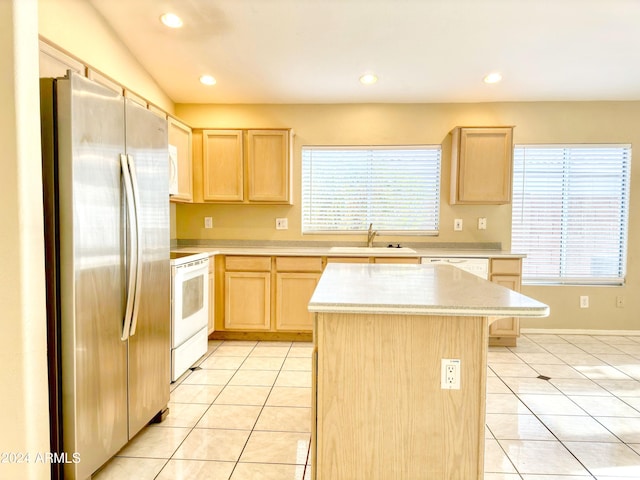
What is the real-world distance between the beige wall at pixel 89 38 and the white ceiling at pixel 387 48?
0.31 feet

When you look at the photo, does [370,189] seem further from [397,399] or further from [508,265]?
[397,399]

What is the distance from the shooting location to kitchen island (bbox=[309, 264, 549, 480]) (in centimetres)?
147

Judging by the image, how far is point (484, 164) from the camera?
3.80 meters

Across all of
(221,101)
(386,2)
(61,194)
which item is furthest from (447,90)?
(61,194)

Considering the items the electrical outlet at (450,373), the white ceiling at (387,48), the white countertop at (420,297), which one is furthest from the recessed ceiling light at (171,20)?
the electrical outlet at (450,373)

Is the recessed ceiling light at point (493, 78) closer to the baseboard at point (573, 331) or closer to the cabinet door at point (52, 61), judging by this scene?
the baseboard at point (573, 331)

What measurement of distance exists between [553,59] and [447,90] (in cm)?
92

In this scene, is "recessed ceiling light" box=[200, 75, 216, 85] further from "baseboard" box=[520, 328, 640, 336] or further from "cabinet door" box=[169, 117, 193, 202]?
"baseboard" box=[520, 328, 640, 336]

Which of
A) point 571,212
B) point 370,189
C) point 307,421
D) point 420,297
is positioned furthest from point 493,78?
point 307,421

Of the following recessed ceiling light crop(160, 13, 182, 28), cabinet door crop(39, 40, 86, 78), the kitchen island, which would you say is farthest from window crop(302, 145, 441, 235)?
the kitchen island

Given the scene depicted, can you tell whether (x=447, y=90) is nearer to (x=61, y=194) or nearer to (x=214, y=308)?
(x=214, y=308)

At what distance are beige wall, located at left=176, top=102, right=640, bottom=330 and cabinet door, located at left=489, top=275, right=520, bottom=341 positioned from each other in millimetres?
541

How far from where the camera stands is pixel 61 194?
1.56 m

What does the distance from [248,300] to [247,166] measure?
1.38 m
